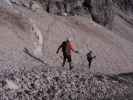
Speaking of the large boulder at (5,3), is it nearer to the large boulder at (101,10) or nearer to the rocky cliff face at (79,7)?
the rocky cliff face at (79,7)

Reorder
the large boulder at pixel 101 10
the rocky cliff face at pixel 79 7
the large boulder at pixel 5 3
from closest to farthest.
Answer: the large boulder at pixel 5 3 → the rocky cliff face at pixel 79 7 → the large boulder at pixel 101 10

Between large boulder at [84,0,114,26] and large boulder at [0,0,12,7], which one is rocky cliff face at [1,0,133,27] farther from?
large boulder at [0,0,12,7]

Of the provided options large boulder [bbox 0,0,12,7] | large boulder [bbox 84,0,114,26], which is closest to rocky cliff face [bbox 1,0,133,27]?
large boulder [bbox 84,0,114,26]

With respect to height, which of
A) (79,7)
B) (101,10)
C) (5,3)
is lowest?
(101,10)

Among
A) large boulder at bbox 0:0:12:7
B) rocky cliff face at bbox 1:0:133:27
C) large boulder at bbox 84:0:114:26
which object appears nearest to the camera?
large boulder at bbox 0:0:12:7

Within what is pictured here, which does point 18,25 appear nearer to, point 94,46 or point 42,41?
point 42,41

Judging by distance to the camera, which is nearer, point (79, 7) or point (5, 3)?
point (5, 3)

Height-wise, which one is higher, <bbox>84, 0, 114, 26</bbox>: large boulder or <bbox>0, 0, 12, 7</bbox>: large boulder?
<bbox>0, 0, 12, 7</bbox>: large boulder

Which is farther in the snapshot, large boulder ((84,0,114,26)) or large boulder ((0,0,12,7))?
large boulder ((84,0,114,26))

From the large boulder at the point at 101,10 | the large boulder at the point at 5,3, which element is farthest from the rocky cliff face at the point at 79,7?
the large boulder at the point at 5,3

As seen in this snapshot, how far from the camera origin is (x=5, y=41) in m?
17.5

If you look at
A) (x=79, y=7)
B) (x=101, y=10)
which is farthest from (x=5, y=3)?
(x=101, y=10)

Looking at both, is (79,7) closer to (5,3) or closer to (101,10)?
(101,10)

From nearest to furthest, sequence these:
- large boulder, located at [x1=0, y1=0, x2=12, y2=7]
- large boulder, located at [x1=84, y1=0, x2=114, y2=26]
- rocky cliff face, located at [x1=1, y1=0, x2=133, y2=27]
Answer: large boulder, located at [x1=0, y1=0, x2=12, y2=7]
rocky cliff face, located at [x1=1, y1=0, x2=133, y2=27]
large boulder, located at [x1=84, y1=0, x2=114, y2=26]
